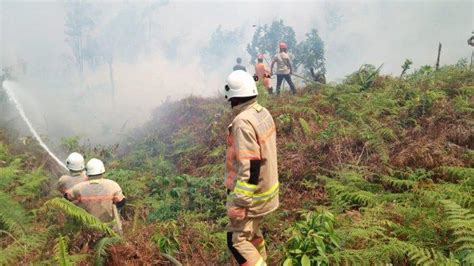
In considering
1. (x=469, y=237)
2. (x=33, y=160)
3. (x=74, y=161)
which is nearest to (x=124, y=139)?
(x=33, y=160)

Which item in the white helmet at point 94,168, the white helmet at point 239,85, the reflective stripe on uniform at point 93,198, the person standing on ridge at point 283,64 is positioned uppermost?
the person standing on ridge at point 283,64

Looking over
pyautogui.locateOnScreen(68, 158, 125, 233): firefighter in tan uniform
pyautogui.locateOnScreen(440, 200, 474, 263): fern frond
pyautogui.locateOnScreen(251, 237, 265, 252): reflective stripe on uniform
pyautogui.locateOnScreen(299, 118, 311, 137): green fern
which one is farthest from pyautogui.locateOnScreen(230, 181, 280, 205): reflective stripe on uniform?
pyautogui.locateOnScreen(299, 118, 311, 137): green fern

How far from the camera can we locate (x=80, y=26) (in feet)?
152

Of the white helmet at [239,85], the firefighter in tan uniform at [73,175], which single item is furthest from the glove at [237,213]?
the firefighter in tan uniform at [73,175]

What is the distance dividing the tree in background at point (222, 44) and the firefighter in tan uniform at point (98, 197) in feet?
183

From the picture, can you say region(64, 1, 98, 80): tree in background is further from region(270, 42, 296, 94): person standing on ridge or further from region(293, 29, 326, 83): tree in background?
region(270, 42, 296, 94): person standing on ridge

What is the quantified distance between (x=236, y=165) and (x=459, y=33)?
74.5 meters

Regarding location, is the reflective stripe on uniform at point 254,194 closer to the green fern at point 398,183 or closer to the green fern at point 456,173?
the green fern at point 398,183

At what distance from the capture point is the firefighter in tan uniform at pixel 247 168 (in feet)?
11.5

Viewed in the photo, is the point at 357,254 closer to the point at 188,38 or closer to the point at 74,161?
the point at 74,161

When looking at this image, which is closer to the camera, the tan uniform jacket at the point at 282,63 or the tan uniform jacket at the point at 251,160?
the tan uniform jacket at the point at 251,160

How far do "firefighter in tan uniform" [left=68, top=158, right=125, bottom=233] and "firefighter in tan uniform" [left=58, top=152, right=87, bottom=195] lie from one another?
0.84 metres

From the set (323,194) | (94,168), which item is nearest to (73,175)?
(94,168)

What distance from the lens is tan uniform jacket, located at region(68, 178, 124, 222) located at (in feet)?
17.7
